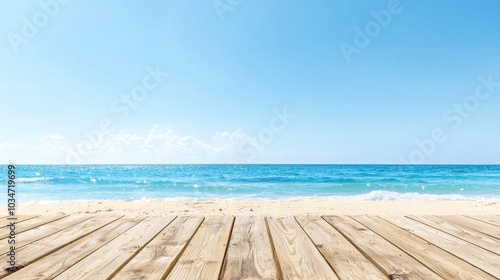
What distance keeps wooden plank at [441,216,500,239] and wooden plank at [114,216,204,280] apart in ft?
7.48

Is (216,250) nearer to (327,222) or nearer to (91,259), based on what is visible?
(91,259)

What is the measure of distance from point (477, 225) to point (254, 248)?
208cm

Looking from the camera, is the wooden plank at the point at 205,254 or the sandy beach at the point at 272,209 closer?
the wooden plank at the point at 205,254

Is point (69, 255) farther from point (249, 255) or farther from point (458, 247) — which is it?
point (458, 247)

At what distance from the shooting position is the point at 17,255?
165 centimetres

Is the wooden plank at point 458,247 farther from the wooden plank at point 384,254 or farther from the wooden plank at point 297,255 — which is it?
the wooden plank at point 297,255

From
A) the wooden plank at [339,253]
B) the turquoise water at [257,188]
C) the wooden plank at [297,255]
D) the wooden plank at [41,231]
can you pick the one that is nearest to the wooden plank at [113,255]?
the wooden plank at [41,231]

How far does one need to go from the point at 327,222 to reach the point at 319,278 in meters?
1.34

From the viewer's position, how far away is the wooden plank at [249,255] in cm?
137

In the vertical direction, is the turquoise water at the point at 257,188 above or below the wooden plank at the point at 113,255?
below

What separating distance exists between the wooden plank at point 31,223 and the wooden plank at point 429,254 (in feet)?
9.04

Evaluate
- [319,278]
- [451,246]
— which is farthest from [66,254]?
[451,246]

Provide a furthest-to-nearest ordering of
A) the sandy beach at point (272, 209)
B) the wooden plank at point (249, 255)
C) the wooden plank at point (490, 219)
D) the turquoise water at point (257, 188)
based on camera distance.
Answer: the turquoise water at point (257, 188) < the sandy beach at point (272, 209) < the wooden plank at point (490, 219) < the wooden plank at point (249, 255)

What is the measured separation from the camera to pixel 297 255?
167 cm
